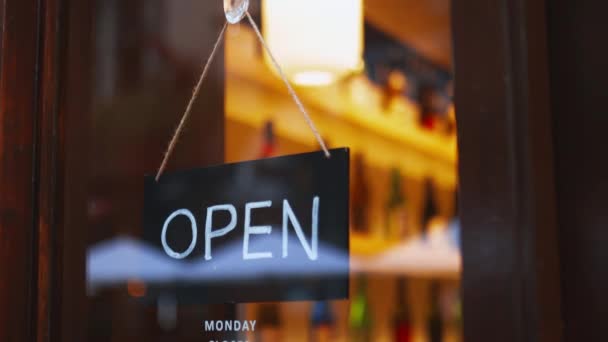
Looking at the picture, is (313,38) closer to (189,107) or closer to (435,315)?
(189,107)

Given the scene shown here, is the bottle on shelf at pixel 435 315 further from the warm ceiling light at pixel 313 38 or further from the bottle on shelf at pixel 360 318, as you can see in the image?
the warm ceiling light at pixel 313 38

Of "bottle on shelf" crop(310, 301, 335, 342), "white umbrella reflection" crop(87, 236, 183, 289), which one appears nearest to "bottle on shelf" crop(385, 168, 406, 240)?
"bottle on shelf" crop(310, 301, 335, 342)

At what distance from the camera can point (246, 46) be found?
4.15 ft

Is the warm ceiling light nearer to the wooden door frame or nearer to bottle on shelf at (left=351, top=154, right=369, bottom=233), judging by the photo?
bottle on shelf at (left=351, top=154, right=369, bottom=233)

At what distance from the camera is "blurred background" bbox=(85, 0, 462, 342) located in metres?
1.08

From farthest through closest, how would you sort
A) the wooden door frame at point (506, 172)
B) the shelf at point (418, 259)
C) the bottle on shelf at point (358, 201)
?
the bottle on shelf at point (358, 201) → the shelf at point (418, 259) → the wooden door frame at point (506, 172)

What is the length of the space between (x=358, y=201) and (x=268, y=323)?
19cm

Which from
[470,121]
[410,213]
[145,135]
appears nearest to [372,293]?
[410,213]

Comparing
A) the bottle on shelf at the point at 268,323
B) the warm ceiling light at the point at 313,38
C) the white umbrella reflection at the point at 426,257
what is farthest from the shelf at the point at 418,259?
the warm ceiling light at the point at 313,38

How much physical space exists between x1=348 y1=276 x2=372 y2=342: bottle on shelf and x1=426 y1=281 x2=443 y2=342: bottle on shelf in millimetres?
72

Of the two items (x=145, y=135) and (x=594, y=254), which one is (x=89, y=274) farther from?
(x=594, y=254)

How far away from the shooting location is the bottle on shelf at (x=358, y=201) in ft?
3.59

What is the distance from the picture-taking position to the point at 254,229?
3.81ft

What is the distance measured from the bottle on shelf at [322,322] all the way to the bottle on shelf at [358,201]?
0.10 meters
